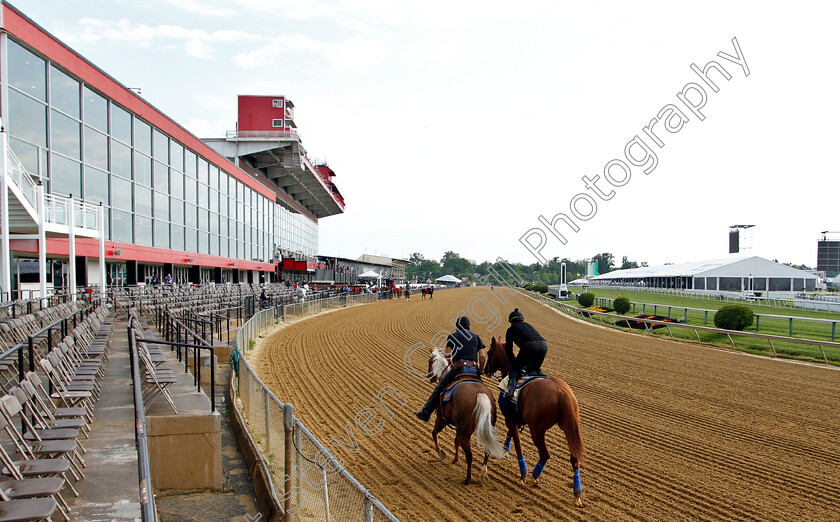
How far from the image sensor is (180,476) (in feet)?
19.0

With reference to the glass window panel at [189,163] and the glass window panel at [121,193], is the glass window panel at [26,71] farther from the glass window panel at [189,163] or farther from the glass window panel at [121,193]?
the glass window panel at [189,163]

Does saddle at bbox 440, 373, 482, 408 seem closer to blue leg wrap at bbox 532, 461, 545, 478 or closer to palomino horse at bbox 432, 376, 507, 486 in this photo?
Answer: palomino horse at bbox 432, 376, 507, 486

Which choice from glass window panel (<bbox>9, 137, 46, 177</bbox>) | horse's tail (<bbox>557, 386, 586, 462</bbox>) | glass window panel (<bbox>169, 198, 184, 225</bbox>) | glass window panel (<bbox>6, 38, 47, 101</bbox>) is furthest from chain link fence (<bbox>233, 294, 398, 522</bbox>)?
glass window panel (<bbox>169, 198, 184, 225</bbox>)

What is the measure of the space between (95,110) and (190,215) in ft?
33.1

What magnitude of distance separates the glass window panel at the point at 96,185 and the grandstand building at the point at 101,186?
0.04m

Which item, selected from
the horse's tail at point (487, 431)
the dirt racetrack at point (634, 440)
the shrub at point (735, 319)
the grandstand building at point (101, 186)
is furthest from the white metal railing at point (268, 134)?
the horse's tail at point (487, 431)

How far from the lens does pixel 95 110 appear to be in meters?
22.0

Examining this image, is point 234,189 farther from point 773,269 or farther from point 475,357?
point 773,269

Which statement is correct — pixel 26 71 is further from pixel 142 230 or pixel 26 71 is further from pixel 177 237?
pixel 177 237

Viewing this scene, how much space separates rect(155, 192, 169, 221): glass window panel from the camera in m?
27.1

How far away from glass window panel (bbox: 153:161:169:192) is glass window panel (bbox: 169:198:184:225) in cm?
98

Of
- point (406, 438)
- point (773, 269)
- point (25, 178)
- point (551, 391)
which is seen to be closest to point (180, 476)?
point (406, 438)

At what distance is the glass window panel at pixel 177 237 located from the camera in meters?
28.7

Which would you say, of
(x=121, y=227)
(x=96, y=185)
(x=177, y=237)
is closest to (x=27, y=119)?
(x=96, y=185)
